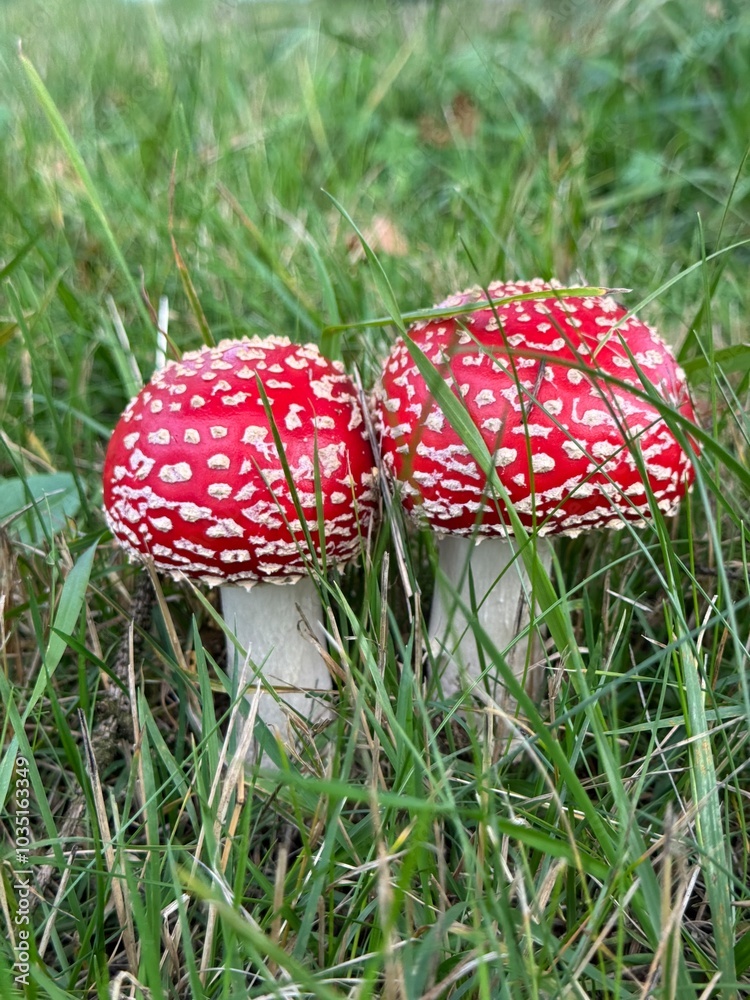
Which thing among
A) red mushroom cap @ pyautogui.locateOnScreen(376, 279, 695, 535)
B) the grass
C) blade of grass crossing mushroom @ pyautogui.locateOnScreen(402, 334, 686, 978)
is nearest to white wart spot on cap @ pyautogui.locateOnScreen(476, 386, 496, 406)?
red mushroom cap @ pyautogui.locateOnScreen(376, 279, 695, 535)

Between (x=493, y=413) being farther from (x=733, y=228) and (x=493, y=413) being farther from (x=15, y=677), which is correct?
(x=733, y=228)

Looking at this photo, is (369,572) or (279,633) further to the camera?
(279,633)

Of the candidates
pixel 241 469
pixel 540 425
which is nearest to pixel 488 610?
pixel 540 425

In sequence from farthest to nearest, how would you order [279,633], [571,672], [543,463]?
[279,633], [543,463], [571,672]

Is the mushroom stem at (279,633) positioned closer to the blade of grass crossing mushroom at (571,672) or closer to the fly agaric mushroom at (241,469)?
the fly agaric mushroom at (241,469)

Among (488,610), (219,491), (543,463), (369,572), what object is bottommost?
(488,610)

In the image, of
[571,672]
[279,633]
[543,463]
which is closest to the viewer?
[571,672]

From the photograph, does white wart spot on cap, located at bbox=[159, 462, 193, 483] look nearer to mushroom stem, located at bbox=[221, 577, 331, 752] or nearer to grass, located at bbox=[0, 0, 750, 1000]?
grass, located at bbox=[0, 0, 750, 1000]

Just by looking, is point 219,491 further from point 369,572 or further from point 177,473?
point 369,572
